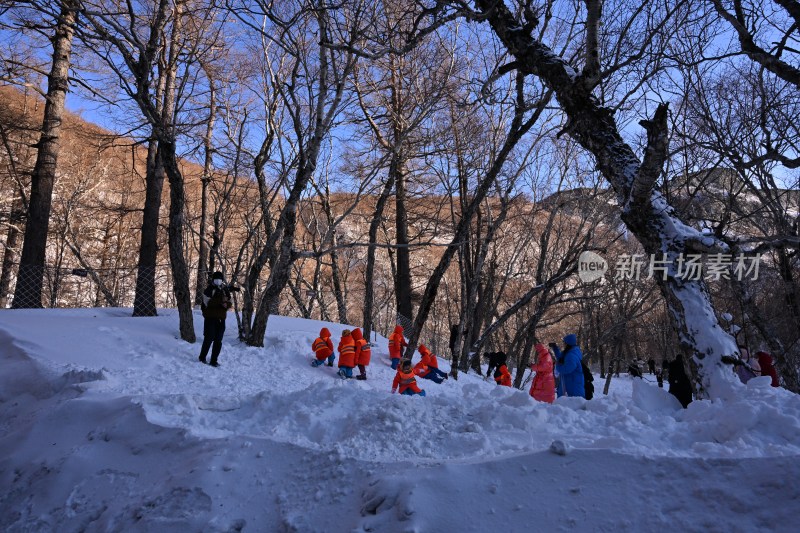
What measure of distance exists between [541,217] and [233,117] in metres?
10.6

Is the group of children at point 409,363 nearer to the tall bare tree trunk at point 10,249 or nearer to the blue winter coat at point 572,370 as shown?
the blue winter coat at point 572,370

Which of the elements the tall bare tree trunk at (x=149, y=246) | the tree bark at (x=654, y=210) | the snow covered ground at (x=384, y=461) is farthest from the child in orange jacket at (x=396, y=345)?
the tree bark at (x=654, y=210)

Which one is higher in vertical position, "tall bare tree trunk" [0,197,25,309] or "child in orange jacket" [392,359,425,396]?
"tall bare tree trunk" [0,197,25,309]

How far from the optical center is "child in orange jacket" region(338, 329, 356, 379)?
9.08m

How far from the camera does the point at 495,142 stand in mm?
12273

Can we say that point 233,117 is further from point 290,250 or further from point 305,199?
point 290,250

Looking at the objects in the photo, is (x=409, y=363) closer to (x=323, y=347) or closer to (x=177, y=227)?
(x=323, y=347)

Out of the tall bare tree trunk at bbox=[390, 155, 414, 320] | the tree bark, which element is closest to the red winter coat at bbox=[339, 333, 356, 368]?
the tall bare tree trunk at bbox=[390, 155, 414, 320]

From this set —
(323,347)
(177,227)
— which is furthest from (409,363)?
(177,227)

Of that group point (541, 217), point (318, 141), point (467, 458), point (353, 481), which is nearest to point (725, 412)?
point (467, 458)

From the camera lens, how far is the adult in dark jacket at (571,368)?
704 centimetres

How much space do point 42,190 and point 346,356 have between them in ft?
24.6

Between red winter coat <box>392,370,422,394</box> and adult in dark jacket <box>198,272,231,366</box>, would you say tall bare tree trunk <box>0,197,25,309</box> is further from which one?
red winter coat <box>392,370,422,394</box>

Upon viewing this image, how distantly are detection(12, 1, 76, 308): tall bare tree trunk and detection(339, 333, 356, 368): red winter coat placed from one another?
21.6ft
